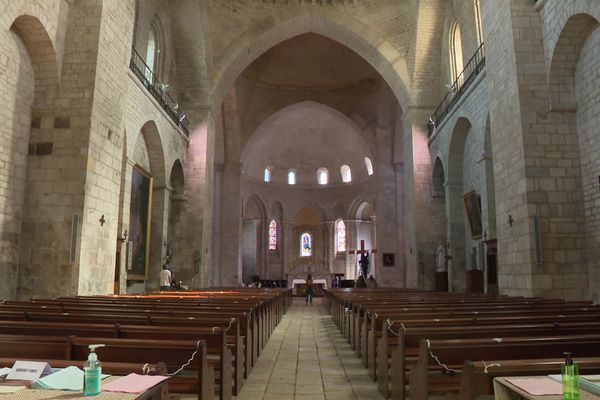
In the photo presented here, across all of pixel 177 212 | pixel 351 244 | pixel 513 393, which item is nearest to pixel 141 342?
pixel 513 393

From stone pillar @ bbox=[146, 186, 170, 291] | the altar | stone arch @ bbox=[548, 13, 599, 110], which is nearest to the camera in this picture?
stone arch @ bbox=[548, 13, 599, 110]

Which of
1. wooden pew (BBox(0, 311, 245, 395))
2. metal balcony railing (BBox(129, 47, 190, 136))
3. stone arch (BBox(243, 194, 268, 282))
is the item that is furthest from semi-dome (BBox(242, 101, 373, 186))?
wooden pew (BBox(0, 311, 245, 395))

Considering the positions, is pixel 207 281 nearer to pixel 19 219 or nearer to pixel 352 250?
pixel 19 219

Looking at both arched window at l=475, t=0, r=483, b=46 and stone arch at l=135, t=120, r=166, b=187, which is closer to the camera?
arched window at l=475, t=0, r=483, b=46

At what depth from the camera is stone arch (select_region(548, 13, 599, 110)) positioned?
9.62 meters

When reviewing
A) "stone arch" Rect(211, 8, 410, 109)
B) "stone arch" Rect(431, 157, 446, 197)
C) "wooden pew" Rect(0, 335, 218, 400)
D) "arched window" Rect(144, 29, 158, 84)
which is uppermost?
"stone arch" Rect(211, 8, 410, 109)

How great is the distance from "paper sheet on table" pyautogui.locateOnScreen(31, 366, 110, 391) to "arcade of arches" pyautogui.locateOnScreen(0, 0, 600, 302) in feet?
25.9

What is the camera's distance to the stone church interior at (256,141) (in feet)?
18.6

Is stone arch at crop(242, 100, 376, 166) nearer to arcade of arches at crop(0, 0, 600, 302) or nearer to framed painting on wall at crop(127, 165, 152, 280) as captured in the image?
arcade of arches at crop(0, 0, 600, 302)

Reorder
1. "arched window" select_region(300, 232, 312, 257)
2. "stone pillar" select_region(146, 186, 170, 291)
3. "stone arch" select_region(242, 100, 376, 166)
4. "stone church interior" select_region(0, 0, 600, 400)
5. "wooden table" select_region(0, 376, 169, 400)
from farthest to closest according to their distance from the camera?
"arched window" select_region(300, 232, 312, 257)
"stone arch" select_region(242, 100, 376, 166)
"stone pillar" select_region(146, 186, 170, 291)
"stone church interior" select_region(0, 0, 600, 400)
"wooden table" select_region(0, 376, 169, 400)

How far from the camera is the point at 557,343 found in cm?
361

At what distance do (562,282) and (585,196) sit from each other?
1.78m

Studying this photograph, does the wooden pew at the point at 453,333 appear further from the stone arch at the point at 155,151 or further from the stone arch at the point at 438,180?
the stone arch at the point at 438,180

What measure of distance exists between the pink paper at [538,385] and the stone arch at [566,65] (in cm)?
883
